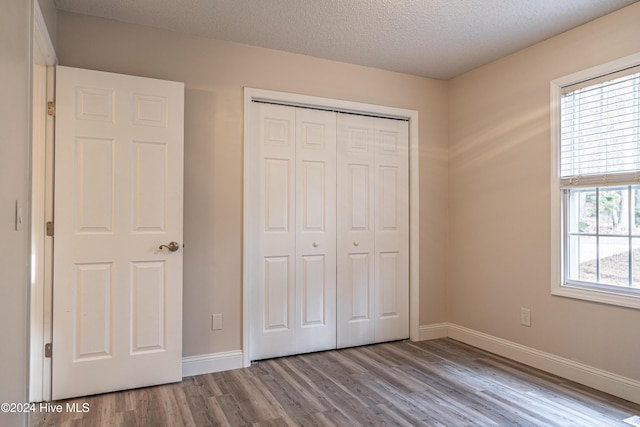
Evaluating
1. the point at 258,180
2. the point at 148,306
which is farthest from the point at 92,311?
the point at 258,180

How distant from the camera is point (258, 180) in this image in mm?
3236

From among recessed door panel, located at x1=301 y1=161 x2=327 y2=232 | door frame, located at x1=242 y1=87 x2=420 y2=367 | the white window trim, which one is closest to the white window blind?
the white window trim

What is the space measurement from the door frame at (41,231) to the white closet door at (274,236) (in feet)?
4.46

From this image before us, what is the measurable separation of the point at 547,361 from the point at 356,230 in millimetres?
1801

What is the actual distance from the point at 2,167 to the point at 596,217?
3384 millimetres

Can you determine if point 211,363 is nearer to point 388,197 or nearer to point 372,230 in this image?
point 372,230

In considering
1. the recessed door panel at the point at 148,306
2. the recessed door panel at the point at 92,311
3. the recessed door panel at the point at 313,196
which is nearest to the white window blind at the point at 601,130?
the recessed door panel at the point at 313,196

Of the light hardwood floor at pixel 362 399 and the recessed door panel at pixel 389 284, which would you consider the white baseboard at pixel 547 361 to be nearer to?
the light hardwood floor at pixel 362 399

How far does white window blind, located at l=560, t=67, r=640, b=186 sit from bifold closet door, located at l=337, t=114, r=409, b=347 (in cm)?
137

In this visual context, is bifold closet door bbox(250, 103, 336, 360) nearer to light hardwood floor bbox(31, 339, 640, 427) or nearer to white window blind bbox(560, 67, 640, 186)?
light hardwood floor bbox(31, 339, 640, 427)

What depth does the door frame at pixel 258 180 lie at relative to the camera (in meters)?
3.12

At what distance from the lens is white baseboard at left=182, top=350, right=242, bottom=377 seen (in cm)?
291

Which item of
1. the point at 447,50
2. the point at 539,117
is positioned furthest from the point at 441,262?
the point at 447,50

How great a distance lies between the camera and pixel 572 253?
9.66 ft
